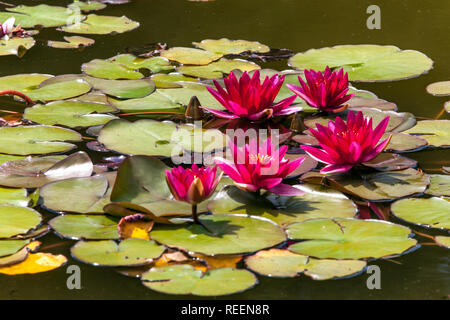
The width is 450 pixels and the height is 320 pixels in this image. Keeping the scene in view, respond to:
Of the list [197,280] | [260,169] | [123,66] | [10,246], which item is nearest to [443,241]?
[260,169]

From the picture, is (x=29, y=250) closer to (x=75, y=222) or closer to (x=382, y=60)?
(x=75, y=222)

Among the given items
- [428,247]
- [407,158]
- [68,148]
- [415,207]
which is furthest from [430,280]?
[68,148]

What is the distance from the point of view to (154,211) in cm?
227

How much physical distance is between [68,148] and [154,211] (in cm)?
70

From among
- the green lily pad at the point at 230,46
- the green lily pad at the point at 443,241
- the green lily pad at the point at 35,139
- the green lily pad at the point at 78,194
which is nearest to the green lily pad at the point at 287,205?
the green lily pad at the point at 443,241

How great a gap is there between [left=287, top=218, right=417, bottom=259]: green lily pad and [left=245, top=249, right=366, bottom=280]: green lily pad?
29 mm

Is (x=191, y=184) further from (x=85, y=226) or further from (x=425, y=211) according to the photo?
(x=425, y=211)

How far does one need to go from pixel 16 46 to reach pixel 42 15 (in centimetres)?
69

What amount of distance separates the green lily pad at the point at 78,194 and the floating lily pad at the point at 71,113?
24.1 inches

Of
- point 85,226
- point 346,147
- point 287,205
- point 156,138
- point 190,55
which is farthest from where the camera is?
point 190,55

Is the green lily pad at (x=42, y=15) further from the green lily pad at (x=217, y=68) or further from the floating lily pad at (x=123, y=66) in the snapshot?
the green lily pad at (x=217, y=68)

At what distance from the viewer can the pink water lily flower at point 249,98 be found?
293cm

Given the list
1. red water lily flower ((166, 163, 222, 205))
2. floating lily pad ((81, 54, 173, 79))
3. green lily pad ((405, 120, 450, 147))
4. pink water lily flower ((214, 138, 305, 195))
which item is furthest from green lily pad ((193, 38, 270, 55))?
red water lily flower ((166, 163, 222, 205))

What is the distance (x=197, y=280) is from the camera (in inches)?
76.0
